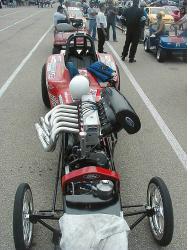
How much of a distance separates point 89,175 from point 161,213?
81 cm

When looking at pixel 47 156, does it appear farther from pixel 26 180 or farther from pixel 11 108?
pixel 11 108

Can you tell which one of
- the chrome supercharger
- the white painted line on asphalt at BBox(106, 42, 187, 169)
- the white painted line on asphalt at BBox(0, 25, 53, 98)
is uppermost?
the chrome supercharger

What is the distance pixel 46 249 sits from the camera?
365 cm

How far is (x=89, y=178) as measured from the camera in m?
3.42

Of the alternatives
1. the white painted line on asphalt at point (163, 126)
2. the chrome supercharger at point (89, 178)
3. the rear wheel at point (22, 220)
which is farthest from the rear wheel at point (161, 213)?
the white painted line on asphalt at point (163, 126)

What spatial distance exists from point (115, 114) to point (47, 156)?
186 cm

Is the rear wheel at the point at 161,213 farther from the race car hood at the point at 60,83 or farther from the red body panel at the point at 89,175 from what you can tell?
the race car hood at the point at 60,83

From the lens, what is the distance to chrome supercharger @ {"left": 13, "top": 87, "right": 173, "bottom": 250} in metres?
3.28

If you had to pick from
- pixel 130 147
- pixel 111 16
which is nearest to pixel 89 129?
pixel 130 147

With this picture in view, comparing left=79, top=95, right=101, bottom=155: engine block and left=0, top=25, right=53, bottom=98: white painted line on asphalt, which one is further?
left=0, top=25, right=53, bottom=98: white painted line on asphalt

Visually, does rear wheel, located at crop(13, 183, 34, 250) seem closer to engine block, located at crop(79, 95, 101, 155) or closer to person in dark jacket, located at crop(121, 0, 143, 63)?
engine block, located at crop(79, 95, 101, 155)

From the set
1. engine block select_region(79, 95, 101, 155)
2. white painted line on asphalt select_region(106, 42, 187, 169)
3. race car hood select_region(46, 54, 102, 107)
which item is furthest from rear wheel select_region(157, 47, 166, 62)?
engine block select_region(79, 95, 101, 155)

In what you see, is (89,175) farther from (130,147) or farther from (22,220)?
(130,147)

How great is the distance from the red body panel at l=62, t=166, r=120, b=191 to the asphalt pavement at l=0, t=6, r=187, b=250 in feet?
2.47
